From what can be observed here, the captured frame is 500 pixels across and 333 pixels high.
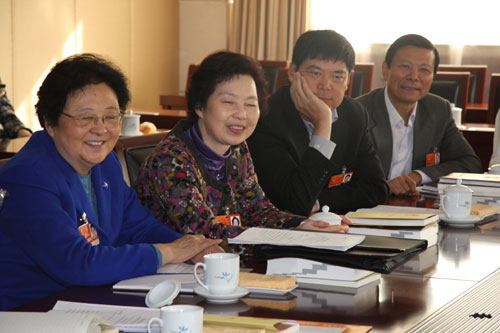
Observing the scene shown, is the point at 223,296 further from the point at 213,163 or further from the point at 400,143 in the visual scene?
the point at 400,143

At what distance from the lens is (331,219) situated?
72.4 inches

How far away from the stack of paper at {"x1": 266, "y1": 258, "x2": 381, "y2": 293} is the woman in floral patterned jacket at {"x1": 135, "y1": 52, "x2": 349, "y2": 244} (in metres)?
0.39

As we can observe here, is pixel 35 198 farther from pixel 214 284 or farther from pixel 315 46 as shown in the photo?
pixel 315 46

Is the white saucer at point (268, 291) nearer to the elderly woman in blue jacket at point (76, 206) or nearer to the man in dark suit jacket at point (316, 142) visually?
the elderly woman in blue jacket at point (76, 206)

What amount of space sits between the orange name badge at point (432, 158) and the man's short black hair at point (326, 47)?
810 mm

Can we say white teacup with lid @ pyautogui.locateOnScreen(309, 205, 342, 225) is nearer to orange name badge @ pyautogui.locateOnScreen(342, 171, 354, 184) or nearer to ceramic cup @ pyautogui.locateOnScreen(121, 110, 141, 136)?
orange name badge @ pyautogui.locateOnScreen(342, 171, 354, 184)

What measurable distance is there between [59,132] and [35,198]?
0.77 feet

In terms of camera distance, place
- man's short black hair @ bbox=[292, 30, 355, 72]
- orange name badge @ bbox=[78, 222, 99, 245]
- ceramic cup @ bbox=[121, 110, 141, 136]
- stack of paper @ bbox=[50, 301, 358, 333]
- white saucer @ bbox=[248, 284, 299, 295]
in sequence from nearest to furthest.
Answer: stack of paper @ bbox=[50, 301, 358, 333] → white saucer @ bbox=[248, 284, 299, 295] → orange name badge @ bbox=[78, 222, 99, 245] → man's short black hair @ bbox=[292, 30, 355, 72] → ceramic cup @ bbox=[121, 110, 141, 136]

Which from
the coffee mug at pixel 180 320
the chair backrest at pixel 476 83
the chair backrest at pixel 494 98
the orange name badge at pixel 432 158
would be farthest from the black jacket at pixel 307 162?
the chair backrest at pixel 476 83

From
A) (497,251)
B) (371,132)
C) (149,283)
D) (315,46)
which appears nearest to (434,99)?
(371,132)

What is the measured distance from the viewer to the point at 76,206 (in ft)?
5.42

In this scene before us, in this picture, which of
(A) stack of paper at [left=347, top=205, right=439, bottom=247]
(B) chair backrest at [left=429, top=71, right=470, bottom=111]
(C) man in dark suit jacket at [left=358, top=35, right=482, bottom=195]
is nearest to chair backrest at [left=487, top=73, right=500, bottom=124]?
(B) chair backrest at [left=429, top=71, right=470, bottom=111]

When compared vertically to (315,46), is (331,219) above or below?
below

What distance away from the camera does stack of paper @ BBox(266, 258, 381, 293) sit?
4.79 feet
